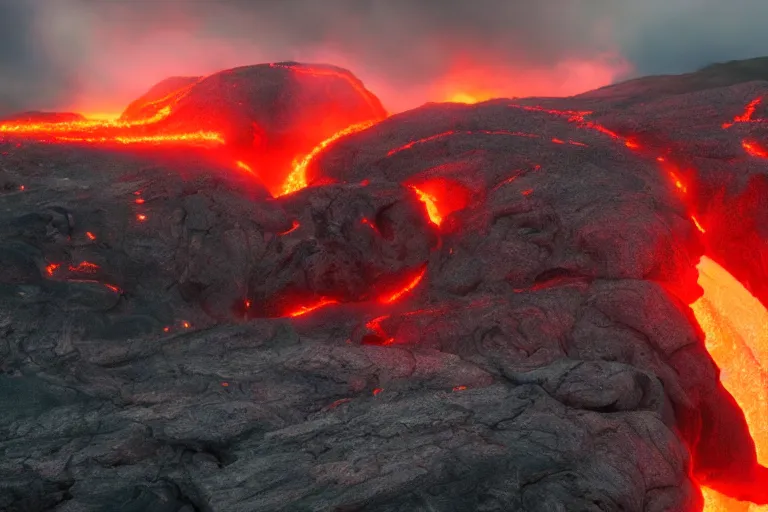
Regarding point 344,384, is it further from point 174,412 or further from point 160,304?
point 160,304

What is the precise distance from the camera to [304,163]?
21.7m

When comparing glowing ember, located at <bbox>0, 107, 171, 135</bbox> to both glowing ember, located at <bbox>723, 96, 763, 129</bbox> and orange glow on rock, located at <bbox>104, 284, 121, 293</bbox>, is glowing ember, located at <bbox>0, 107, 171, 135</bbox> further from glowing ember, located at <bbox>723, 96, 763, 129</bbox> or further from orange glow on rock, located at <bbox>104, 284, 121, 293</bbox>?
glowing ember, located at <bbox>723, 96, 763, 129</bbox>

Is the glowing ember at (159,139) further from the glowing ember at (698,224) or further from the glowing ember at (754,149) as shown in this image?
the glowing ember at (754,149)

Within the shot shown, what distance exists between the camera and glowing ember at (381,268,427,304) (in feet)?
50.9

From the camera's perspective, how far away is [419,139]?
20.7 m

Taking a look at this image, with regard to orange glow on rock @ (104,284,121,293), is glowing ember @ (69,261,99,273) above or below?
above

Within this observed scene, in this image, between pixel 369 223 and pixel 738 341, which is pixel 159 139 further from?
pixel 738 341

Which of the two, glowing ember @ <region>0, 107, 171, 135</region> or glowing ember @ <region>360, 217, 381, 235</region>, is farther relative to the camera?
glowing ember @ <region>0, 107, 171, 135</region>

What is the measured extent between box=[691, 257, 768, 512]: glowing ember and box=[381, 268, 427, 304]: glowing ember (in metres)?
6.81

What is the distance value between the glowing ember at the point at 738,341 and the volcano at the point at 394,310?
0.07 m

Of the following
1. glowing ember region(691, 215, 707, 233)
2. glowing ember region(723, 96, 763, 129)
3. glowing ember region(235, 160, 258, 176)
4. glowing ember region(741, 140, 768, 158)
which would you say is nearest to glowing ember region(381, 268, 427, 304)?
glowing ember region(235, 160, 258, 176)

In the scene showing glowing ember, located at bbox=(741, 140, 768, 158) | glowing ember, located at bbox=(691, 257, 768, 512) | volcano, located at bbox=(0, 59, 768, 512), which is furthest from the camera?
glowing ember, located at bbox=(741, 140, 768, 158)

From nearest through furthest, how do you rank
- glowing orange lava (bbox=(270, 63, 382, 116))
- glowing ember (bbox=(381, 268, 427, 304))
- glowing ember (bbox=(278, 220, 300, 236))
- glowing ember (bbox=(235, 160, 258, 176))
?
glowing ember (bbox=(381, 268, 427, 304))
glowing ember (bbox=(278, 220, 300, 236))
glowing ember (bbox=(235, 160, 258, 176))
glowing orange lava (bbox=(270, 63, 382, 116))

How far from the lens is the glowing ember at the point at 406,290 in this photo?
15.5m
